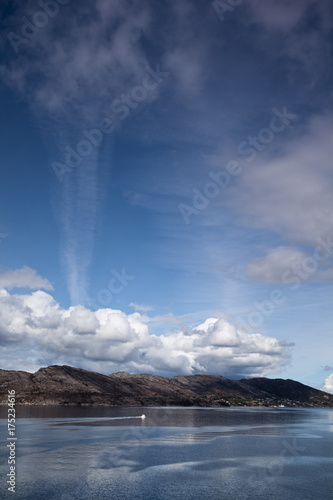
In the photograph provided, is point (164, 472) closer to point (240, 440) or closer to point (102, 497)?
point (102, 497)

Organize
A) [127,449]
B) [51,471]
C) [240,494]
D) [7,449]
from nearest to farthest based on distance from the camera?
[240,494] → [51,471] → [7,449] → [127,449]

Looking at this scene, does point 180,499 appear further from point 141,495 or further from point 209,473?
point 209,473

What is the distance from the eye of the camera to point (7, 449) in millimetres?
82375

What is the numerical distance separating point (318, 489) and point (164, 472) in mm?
25495

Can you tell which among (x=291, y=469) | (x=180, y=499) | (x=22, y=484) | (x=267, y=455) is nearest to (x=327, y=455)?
(x=267, y=455)

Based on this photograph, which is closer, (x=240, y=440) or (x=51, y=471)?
(x=51, y=471)

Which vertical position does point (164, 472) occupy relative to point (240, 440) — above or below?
above

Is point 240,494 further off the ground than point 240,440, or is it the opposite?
point 240,494

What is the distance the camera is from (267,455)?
85.8 m

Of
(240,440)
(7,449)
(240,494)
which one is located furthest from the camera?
(240,440)

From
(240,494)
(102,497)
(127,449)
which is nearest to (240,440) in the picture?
(127,449)

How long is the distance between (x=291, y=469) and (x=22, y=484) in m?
49.8

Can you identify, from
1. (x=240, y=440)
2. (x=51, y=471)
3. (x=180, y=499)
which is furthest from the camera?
(x=240, y=440)

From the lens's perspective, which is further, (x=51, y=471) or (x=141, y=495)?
(x=51, y=471)
